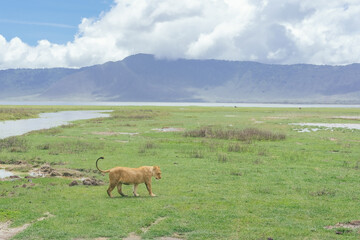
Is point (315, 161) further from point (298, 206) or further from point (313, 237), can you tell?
point (313, 237)

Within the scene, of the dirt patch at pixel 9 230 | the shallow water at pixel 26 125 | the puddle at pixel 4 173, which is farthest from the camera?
the shallow water at pixel 26 125

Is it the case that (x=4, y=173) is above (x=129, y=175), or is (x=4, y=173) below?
below

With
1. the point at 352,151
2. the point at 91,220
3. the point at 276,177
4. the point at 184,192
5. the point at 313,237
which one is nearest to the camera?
the point at 313,237

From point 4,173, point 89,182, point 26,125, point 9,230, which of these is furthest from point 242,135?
point 26,125

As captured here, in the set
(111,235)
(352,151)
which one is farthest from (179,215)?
(352,151)

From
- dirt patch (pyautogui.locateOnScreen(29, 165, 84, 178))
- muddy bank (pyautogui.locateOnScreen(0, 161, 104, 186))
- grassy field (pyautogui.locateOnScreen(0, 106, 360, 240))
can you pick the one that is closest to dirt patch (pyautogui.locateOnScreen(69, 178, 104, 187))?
muddy bank (pyautogui.locateOnScreen(0, 161, 104, 186))

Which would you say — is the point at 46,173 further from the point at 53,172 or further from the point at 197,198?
the point at 197,198

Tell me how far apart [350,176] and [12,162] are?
904 inches

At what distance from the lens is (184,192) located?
1786 centimetres

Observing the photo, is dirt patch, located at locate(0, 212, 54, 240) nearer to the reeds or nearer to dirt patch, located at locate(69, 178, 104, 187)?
dirt patch, located at locate(69, 178, 104, 187)

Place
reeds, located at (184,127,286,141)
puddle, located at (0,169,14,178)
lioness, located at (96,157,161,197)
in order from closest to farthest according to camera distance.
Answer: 1. lioness, located at (96,157,161,197)
2. puddle, located at (0,169,14,178)
3. reeds, located at (184,127,286,141)

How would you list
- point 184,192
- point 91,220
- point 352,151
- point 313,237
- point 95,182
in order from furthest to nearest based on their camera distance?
1. point 352,151
2. point 95,182
3. point 184,192
4. point 91,220
5. point 313,237

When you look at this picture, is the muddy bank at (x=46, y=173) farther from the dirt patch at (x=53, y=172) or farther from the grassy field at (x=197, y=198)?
the grassy field at (x=197, y=198)

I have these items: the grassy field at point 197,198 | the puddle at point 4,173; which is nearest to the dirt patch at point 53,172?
the grassy field at point 197,198
